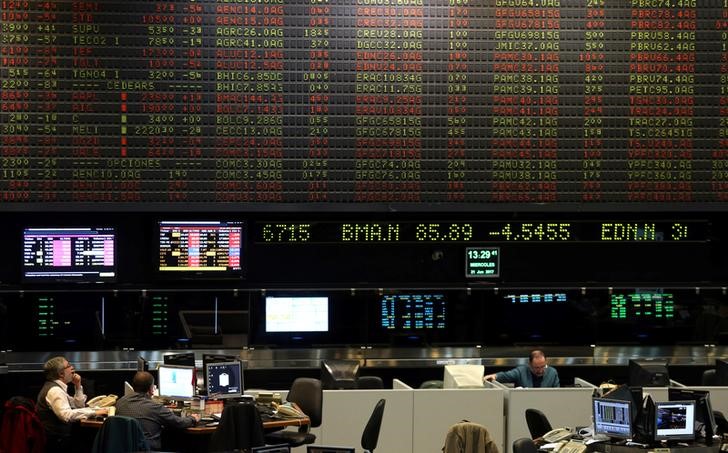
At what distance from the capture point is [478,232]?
582 inches

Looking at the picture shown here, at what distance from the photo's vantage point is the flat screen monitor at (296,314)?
1466cm

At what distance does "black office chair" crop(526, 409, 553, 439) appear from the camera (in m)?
12.0

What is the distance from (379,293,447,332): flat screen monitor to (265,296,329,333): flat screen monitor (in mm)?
680

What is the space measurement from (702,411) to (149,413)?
194 inches

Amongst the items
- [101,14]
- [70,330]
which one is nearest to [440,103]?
[101,14]

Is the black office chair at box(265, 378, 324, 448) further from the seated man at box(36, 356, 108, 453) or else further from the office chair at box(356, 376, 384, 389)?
the seated man at box(36, 356, 108, 453)

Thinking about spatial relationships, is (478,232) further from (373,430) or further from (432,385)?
(373,430)

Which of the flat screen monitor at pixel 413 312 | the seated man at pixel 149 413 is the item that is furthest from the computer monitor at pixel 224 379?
the flat screen monitor at pixel 413 312

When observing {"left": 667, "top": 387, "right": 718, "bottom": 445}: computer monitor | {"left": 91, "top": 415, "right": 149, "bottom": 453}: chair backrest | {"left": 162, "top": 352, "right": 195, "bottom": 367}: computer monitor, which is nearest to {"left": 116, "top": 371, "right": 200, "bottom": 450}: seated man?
{"left": 91, "top": 415, "right": 149, "bottom": 453}: chair backrest

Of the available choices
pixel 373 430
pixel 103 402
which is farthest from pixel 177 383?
pixel 373 430

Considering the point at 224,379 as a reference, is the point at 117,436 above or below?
below

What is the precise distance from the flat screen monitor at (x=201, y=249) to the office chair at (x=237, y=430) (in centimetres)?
337

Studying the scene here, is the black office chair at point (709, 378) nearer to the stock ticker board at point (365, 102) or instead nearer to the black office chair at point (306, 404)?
the stock ticker board at point (365, 102)

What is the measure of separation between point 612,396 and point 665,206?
11.7 feet
